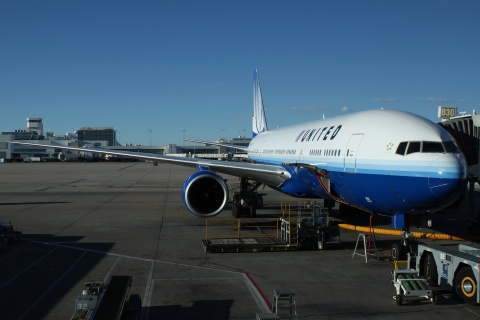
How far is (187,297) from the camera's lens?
923cm

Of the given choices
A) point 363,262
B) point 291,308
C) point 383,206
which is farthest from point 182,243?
point 291,308

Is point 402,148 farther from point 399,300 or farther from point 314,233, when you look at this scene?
point 314,233

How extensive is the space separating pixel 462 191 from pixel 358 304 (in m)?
3.50

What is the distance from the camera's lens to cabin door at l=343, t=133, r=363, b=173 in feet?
39.9

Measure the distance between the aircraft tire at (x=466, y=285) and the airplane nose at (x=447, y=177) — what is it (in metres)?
1.66

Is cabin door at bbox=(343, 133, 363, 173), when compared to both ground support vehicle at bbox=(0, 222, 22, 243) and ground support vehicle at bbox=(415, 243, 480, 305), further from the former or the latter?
ground support vehicle at bbox=(0, 222, 22, 243)

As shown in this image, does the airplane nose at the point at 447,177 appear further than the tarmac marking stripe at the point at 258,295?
Yes

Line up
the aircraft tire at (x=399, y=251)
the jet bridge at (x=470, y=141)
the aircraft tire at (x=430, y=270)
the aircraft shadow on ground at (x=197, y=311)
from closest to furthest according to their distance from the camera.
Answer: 1. the aircraft shadow on ground at (x=197, y=311)
2. the aircraft tire at (x=430, y=270)
3. the aircraft tire at (x=399, y=251)
4. the jet bridge at (x=470, y=141)

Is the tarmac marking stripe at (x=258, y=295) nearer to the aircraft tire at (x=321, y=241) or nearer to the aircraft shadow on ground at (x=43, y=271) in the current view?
the aircraft shadow on ground at (x=43, y=271)

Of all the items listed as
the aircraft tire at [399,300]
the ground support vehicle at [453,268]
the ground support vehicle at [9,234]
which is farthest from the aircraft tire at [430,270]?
the ground support vehicle at [9,234]

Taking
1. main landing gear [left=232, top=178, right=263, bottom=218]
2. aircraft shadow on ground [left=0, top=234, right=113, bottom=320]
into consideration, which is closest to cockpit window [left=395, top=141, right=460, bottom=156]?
aircraft shadow on ground [left=0, top=234, right=113, bottom=320]

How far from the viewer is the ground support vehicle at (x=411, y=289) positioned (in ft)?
29.5

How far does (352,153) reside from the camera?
1235cm

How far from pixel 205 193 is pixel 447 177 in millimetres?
8599
